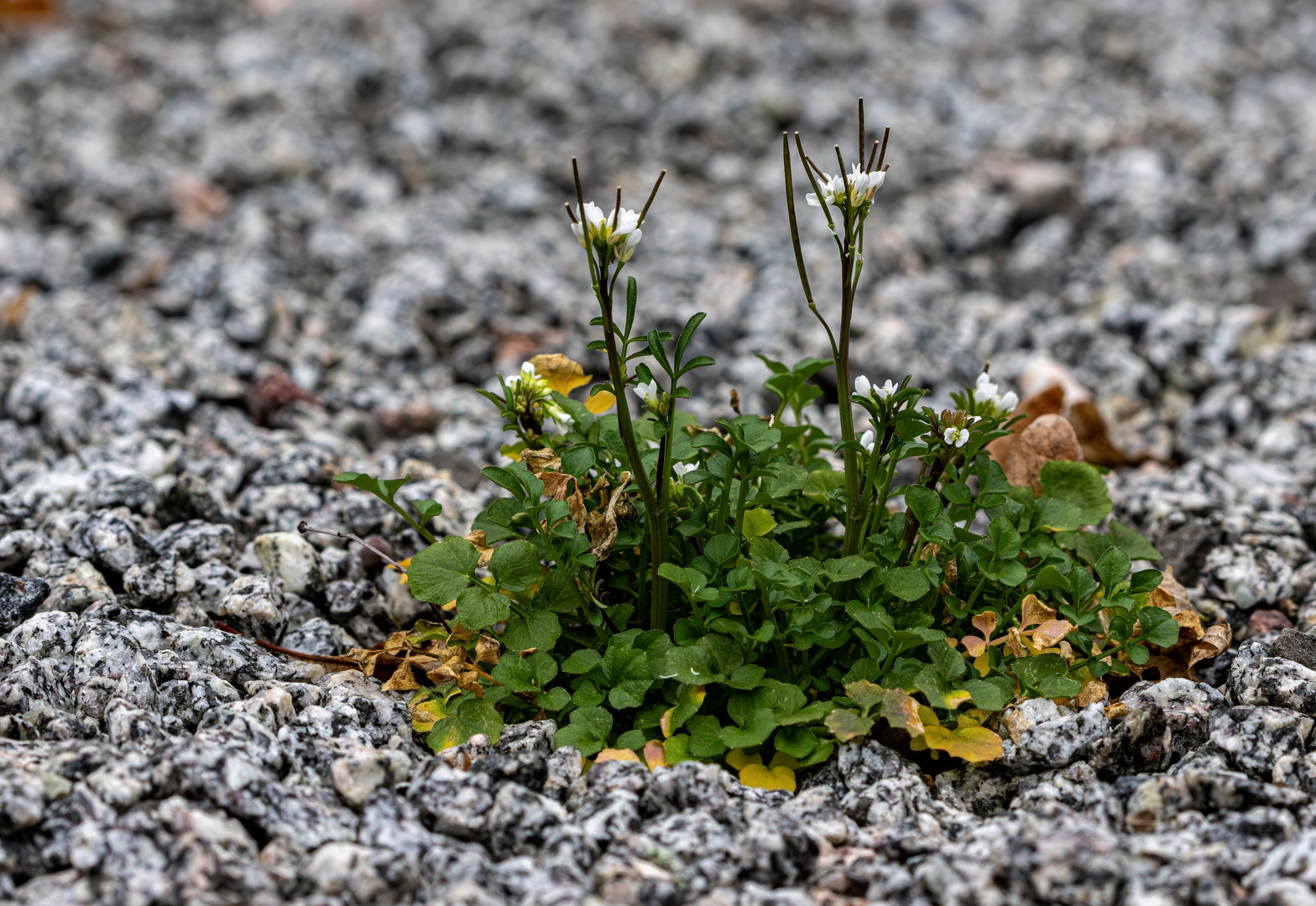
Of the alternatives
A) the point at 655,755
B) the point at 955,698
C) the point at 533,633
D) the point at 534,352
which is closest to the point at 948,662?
the point at 955,698

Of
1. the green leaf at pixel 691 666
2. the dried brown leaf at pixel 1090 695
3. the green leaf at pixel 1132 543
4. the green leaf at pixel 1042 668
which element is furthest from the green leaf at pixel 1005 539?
the green leaf at pixel 691 666

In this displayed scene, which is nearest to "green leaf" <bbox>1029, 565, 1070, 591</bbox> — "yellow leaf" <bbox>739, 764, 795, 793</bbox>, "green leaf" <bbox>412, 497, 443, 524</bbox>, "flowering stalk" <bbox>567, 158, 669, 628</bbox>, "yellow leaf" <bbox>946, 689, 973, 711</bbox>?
"yellow leaf" <bbox>946, 689, 973, 711</bbox>

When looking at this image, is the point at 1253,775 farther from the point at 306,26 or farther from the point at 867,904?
Answer: the point at 306,26

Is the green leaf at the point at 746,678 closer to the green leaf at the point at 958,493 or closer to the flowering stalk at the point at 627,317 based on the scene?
the flowering stalk at the point at 627,317

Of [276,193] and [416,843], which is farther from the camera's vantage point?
[276,193]

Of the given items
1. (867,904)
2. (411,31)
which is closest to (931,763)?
(867,904)

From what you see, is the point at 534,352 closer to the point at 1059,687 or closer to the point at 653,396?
the point at 653,396
